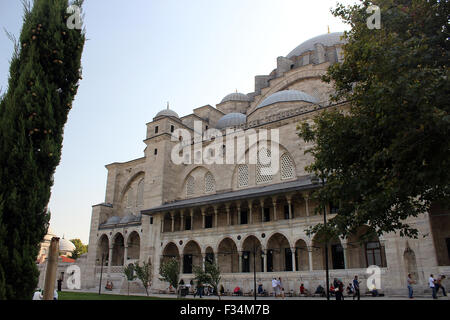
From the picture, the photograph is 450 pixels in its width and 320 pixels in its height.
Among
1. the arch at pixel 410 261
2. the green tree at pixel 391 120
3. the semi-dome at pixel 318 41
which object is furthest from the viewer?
the semi-dome at pixel 318 41

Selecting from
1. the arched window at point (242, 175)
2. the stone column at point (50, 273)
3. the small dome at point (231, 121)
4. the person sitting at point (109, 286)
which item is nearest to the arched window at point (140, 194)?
the person sitting at point (109, 286)

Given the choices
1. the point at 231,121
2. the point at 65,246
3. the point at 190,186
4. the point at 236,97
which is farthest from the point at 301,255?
the point at 65,246

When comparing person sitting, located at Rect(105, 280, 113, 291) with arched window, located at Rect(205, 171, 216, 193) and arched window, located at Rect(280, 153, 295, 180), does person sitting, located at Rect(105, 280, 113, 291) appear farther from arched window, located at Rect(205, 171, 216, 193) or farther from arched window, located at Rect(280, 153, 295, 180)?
arched window, located at Rect(280, 153, 295, 180)

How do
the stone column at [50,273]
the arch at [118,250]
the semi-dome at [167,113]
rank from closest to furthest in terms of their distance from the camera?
the stone column at [50,273] < the arch at [118,250] < the semi-dome at [167,113]

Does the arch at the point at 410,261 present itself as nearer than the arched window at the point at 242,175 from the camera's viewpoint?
Yes

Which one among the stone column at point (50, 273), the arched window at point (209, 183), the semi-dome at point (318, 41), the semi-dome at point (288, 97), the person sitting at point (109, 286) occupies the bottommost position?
the person sitting at point (109, 286)

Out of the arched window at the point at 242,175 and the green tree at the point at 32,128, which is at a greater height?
the arched window at the point at 242,175

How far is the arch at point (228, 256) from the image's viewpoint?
26062 millimetres

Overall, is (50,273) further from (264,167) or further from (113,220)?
(113,220)

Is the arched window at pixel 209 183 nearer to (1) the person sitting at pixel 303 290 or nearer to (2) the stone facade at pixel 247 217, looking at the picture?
(2) the stone facade at pixel 247 217

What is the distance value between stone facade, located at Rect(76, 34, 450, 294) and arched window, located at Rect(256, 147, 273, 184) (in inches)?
5.1

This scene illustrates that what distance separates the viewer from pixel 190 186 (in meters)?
31.8

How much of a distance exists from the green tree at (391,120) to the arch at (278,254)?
47.9 ft

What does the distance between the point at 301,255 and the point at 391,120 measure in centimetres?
1718
